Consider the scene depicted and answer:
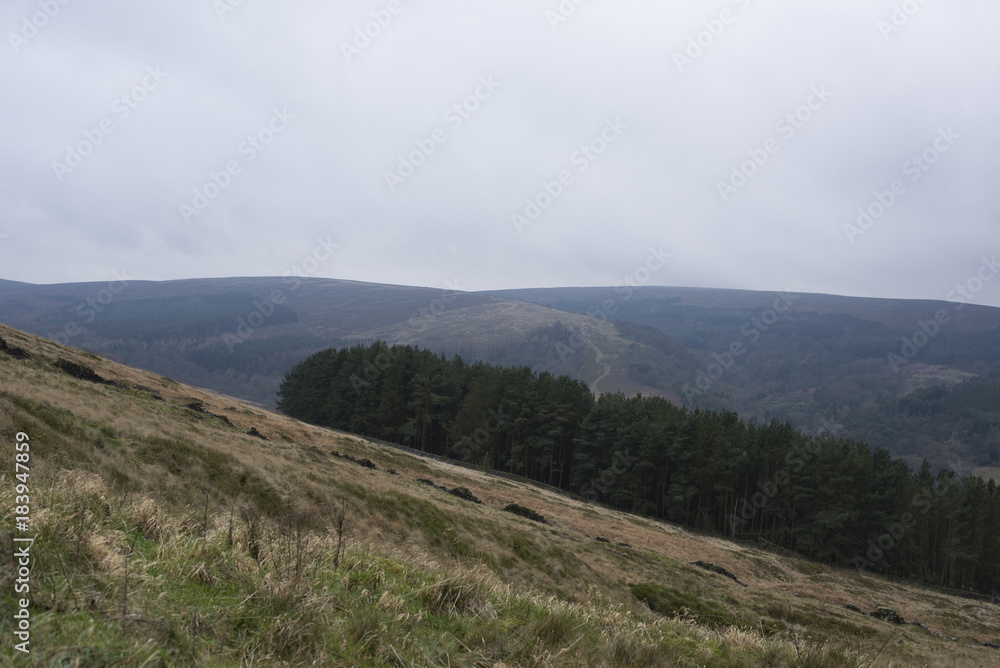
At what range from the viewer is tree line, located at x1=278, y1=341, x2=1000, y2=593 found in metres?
61.2

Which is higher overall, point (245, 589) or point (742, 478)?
point (245, 589)

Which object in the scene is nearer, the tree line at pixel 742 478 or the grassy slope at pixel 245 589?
the grassy slope at pixel 245 589

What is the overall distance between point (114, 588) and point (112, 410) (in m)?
19.0

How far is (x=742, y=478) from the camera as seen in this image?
6581 cm

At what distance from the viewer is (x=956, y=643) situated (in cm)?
2511

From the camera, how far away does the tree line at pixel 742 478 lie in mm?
61156

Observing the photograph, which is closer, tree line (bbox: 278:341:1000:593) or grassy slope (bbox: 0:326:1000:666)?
grassy slope (bbox: 0:326:1000:666)

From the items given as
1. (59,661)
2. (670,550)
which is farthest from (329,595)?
(670,550)

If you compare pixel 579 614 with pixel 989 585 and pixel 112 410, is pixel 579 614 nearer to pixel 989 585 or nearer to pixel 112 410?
pixel 112 410

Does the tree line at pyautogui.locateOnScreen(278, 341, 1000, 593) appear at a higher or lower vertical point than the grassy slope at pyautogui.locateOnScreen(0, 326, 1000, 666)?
lower

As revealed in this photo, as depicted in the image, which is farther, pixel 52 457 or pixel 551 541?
pixel 551 541

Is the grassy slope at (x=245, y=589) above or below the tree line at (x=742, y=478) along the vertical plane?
above

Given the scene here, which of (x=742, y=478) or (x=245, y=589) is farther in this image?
(x=742, y=478)

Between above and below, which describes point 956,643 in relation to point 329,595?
below
